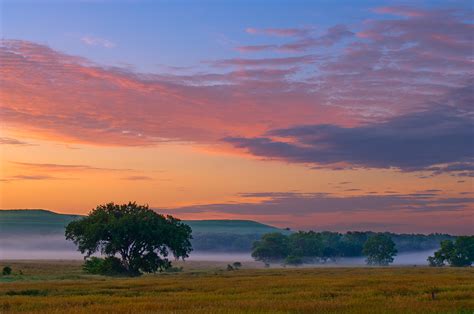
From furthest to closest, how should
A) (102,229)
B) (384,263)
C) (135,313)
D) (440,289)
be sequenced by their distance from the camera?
(384,263)
(102,229)
(440,289)
(135,313)

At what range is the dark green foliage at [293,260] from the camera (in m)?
178

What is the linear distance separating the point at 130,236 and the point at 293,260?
92.8 m

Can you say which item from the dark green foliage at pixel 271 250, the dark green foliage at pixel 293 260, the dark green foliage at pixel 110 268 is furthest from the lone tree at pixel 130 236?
the dark green foliage at pixel 271 250

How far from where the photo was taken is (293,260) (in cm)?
17862

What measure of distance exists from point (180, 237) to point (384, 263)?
358ft

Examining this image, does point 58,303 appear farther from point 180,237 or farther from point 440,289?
point 180,237

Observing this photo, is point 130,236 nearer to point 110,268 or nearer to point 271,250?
point 110,268

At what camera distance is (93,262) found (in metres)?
95.1

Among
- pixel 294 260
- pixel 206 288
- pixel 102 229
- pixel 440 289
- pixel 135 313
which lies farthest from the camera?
pixel 294 260

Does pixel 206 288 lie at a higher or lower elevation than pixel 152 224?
lower

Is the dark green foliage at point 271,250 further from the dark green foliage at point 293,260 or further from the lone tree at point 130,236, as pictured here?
the lone tree at point 130,236

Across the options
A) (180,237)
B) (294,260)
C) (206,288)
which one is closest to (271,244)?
(294,260)

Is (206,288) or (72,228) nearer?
(206,288)

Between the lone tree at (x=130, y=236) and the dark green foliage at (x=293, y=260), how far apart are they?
84.5 meters
